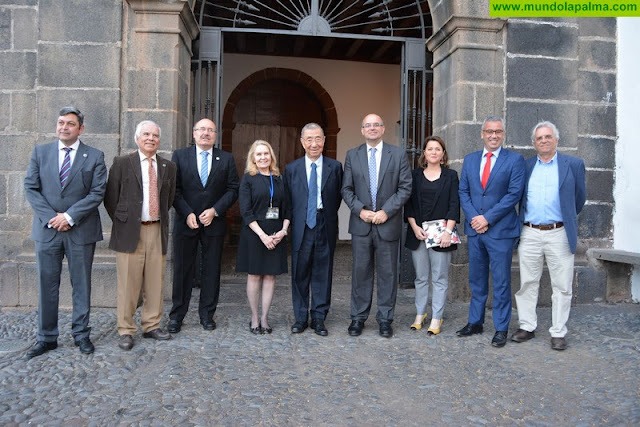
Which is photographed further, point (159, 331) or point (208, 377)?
point (159, 331)

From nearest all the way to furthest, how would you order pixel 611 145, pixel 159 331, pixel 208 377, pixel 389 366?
pixel 208 377, pixel 389 366, pixel 159 331, pixel 611 145

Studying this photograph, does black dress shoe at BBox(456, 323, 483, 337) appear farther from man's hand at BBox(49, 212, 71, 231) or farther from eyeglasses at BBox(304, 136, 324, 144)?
man's hand at BBox(49, 212, 71, 231)

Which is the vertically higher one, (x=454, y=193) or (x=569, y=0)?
(x=569, y=0)

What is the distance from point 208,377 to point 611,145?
4.83 meters

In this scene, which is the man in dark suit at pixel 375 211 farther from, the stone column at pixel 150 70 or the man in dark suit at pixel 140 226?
the stone column at pixel 150 70

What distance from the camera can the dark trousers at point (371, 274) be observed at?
15.6 ft

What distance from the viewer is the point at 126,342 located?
167 inches

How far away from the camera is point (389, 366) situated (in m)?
3.96

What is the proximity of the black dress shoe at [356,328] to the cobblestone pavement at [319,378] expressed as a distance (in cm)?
8

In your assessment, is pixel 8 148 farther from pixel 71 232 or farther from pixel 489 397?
pixel 489 397

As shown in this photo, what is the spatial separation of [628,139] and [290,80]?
23.7 ft

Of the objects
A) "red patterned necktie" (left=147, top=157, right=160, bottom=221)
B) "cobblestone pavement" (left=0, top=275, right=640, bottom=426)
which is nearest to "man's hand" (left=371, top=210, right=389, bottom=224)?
"cobblestone pavement" (left=0, top=275, right=640, bottom=426)

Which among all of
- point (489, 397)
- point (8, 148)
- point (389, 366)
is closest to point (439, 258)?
point (389, 366)
